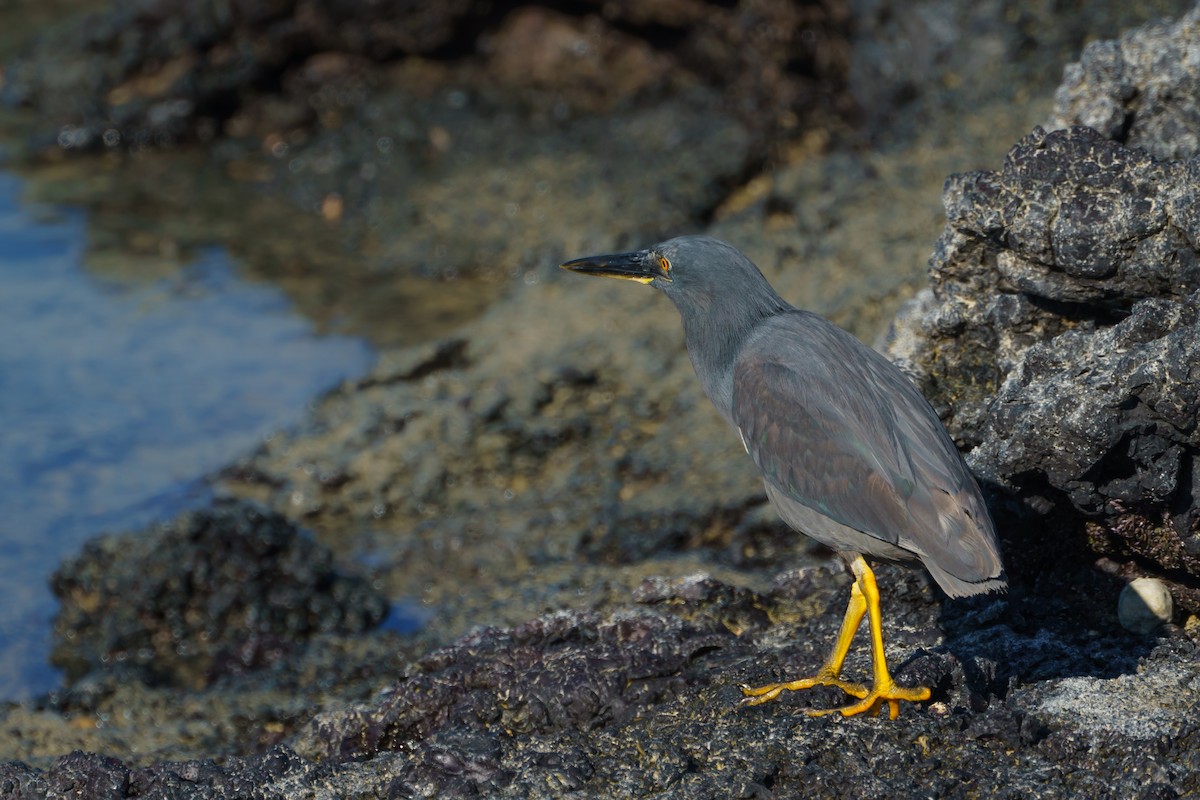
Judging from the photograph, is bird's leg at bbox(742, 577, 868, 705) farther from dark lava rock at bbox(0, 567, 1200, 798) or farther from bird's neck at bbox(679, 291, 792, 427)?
bird's neck at bbox(679, 291, 792, 427)

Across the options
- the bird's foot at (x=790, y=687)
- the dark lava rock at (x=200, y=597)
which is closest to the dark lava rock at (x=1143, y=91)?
the bird's foot at (x=790, y=687)

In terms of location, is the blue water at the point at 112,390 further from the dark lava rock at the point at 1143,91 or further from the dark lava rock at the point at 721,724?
the dark lava rock at the point at 1143,91

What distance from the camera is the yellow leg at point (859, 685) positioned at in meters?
3.53

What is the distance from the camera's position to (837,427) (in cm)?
389

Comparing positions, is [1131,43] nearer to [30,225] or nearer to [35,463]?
[35,463]

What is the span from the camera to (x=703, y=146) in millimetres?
8898

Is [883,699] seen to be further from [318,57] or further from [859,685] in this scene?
[318,57]

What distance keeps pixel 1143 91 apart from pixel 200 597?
13.8ft

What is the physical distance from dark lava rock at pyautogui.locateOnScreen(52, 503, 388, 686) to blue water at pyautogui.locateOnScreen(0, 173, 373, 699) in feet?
0.92

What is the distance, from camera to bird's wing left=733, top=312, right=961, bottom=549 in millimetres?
3746

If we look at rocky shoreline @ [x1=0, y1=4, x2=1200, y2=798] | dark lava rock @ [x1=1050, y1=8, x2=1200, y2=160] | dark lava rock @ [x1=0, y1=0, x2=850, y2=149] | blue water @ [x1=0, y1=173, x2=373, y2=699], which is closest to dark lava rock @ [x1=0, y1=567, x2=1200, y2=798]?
rocky shoreline @ [x1=0, y1=4, x2=1200, y2=798]

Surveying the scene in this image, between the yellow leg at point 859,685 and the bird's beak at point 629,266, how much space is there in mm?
1252

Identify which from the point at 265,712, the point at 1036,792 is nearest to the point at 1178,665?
the point at 1036,792

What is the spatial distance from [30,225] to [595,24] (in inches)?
173
